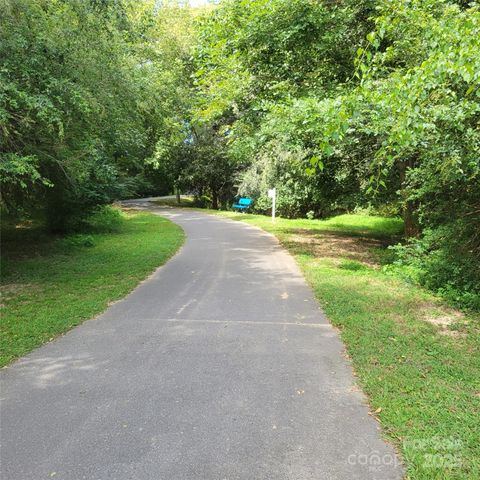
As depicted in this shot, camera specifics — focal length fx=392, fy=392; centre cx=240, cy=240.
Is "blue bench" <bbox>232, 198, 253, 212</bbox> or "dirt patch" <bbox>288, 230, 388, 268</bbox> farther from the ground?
"blue bench" <bbox>232, 198, 253, 212</bbox>

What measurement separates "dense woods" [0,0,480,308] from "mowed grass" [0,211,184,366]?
1.41 m

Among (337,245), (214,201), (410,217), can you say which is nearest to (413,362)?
(410,217)

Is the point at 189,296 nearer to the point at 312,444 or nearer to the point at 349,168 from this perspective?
the point at 312,444

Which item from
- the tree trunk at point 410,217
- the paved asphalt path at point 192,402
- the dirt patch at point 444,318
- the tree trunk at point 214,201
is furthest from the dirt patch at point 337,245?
the tree trunk at point 214,201

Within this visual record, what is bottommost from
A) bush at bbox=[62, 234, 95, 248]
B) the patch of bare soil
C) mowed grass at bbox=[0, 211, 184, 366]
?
the patch of bare soil

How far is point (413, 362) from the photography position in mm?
4090

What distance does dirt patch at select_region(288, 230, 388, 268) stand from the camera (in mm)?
10367

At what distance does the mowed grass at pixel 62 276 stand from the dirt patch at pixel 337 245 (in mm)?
4024

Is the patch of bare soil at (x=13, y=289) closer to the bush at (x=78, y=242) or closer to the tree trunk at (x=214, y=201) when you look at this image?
the bush at (x=78, y=242)

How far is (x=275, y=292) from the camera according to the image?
6879mm

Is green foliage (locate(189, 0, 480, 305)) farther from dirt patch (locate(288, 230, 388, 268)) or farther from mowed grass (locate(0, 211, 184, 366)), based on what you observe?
mowed grass (locate(0, 211, 184, 366))

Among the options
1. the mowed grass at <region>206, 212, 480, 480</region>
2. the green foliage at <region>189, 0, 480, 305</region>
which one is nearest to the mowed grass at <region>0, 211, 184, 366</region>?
the mowed grass at <region>206, 212, 480, 480</region>

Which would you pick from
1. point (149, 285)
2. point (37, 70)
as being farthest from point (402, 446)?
point (37, 70)

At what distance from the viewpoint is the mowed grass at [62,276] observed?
527 cm
